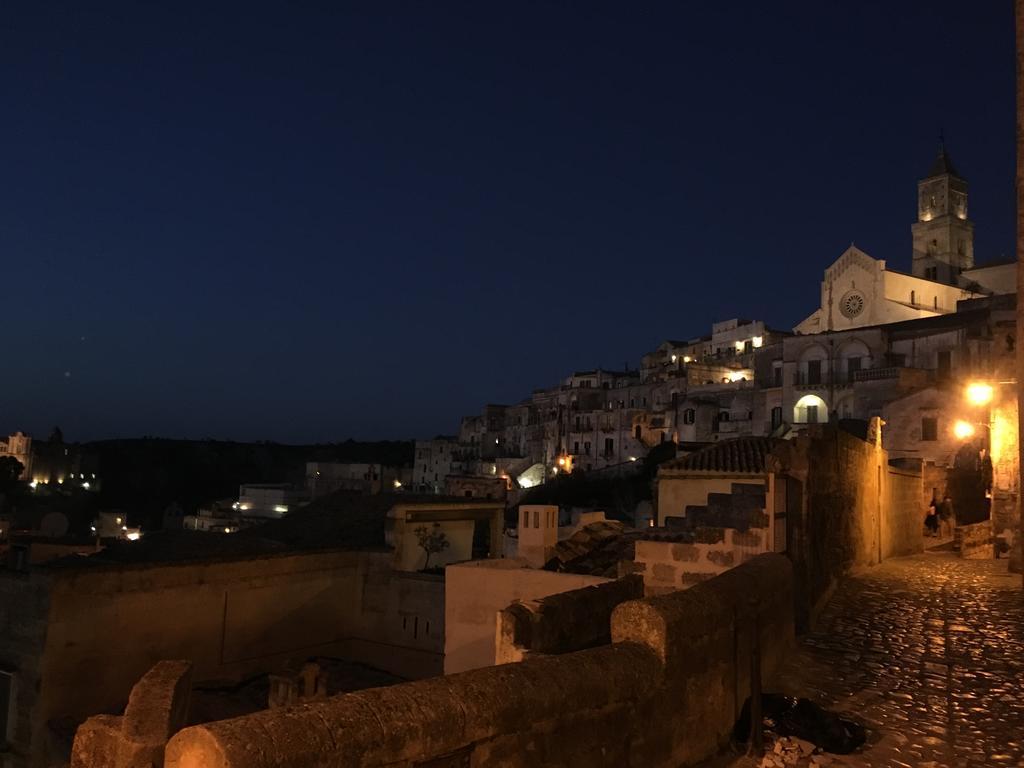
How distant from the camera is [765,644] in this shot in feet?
23.5

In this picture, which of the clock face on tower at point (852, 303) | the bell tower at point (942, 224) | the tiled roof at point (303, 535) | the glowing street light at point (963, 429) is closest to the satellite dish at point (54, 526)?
the tiled roof at point (303, 535)

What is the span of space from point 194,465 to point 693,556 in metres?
138

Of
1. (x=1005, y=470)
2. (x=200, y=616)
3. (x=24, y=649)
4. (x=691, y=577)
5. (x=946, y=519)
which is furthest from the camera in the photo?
(x=946, y=519)

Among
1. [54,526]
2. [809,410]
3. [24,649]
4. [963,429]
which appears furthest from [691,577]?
[809,410]

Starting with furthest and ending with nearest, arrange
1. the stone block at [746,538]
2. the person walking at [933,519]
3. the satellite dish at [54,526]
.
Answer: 1. the satellite dish at [54,526]
2. the person walking at [933,519]
3. the stone block at [746,538]

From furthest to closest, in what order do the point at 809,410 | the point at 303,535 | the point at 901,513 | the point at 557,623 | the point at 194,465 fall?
the point at 194,465 < the point at 809,410 < the point at 303,535 < the point at 901,513 < the point at 557,623

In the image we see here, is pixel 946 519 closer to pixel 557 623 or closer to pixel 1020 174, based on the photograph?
pixel 1020 174

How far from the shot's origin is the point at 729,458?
2252 cm

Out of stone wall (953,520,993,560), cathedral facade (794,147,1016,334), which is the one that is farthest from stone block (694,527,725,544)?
cathedral facade (794,147,1016,334)

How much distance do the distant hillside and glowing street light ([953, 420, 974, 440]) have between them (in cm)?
9158

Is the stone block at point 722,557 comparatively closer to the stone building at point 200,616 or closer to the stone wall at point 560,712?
the stone wall at point 560,712

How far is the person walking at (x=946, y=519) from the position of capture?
1064 inches

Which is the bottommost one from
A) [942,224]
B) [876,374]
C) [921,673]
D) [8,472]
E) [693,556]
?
[8,472]

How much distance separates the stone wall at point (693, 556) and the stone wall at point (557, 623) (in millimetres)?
2200
